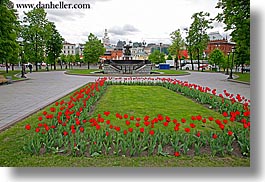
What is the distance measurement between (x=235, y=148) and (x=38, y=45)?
15376 millimetres

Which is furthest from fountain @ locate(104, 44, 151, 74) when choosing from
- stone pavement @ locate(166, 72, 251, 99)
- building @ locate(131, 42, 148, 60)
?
stone pavement @ locate(166, 72, 251, 99)

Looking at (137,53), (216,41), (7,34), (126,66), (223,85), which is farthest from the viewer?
(137,53)

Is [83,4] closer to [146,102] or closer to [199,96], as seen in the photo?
[146,102]

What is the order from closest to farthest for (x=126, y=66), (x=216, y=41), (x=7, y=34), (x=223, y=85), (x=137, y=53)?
(x=216, y=41) < (x=223, y=85) < (x=7, y=34) < (x=126, y=66) < (x=137, y=53)

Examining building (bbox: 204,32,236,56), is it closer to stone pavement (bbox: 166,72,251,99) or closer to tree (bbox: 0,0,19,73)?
stone pavement (bbox: 166,72,251,99)

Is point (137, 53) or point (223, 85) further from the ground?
point (137, 53)

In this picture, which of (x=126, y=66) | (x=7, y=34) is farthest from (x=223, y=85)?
(x=7, y=34)

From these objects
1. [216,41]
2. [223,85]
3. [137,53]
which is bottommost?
[223,85]

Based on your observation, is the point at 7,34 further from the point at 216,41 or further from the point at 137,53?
the point at 137,53

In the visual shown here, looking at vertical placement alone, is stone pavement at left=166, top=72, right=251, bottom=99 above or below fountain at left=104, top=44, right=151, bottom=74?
below

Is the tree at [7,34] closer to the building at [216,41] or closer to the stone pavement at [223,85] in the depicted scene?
the building at [216,41]

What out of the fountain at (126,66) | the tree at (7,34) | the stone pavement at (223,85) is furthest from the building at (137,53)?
the tree at (7,34)

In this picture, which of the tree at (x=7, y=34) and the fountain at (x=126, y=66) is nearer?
the tree at (x=7, y=34)

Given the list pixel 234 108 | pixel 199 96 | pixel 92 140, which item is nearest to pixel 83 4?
pixel 92 140
